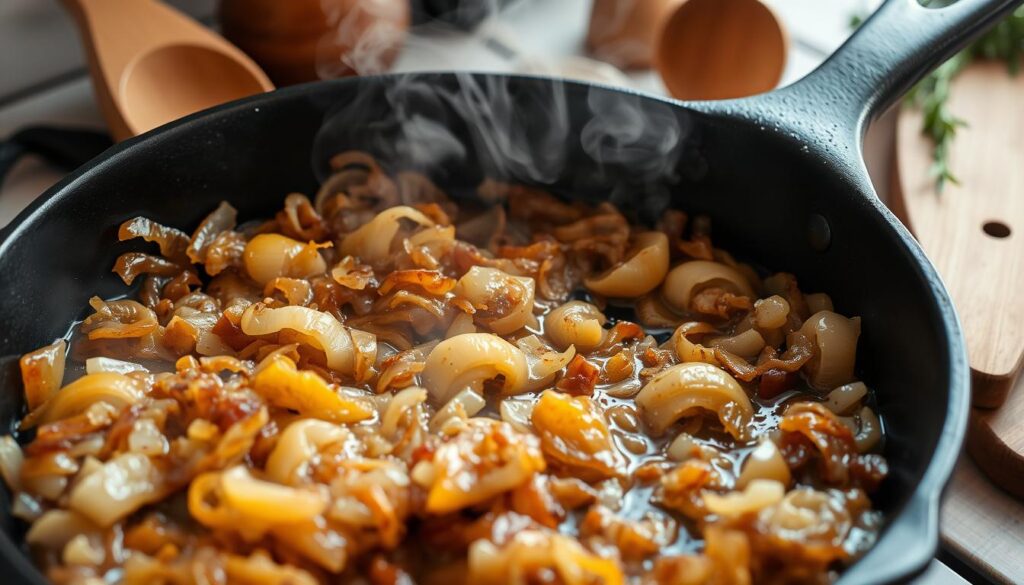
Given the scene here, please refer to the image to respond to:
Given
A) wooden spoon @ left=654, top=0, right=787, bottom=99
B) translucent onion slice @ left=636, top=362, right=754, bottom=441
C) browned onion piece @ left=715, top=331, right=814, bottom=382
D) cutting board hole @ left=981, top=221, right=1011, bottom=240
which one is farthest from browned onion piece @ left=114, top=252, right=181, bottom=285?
cutting board hole @ left=981, top=221, right=1011, bottom=240

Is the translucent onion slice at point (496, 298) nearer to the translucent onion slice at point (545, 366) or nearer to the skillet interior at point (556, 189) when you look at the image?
the translucent onion slice at point (545, 366)

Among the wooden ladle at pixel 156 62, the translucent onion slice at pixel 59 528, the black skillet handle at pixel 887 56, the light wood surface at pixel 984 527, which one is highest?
the black skillet handle at pixel 887 56

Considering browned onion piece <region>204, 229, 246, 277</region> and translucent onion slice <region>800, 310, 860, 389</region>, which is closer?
translucent onion slice <region>800, 310, 860, 389</region>

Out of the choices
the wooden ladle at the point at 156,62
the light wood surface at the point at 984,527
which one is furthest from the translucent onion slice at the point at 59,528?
the light wood surface at the point at 984,527

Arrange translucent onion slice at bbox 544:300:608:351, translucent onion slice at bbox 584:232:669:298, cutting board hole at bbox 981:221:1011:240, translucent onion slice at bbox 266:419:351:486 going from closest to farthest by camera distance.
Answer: translucent onion slice at bbox 266:419:351:486 → translucent onion slice at bbox 544:300:608:351 → translucent onion slice at bbox 584:232:669:298 → cutting board hole at bbox 981:221:1011:240

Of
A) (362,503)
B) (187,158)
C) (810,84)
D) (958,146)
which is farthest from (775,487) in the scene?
(958,146)

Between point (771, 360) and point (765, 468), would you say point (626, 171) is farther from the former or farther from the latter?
point (765, 468)

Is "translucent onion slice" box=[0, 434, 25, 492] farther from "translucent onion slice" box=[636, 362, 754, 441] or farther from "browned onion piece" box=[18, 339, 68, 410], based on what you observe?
"translucent onion slice" box=[636, 362, 754, 441]
